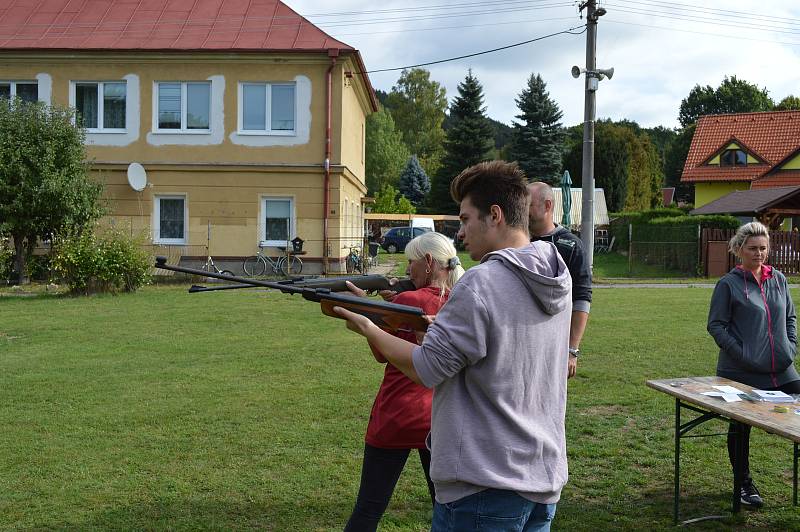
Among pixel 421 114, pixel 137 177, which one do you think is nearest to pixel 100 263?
pixel 137 177

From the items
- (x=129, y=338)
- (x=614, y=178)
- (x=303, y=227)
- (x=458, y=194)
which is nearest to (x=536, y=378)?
(x=458, y=194)

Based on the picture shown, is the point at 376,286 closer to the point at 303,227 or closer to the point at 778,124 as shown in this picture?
the point at 303,227

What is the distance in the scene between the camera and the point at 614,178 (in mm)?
62969

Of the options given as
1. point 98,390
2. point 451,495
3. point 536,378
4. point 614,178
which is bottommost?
point 98,390

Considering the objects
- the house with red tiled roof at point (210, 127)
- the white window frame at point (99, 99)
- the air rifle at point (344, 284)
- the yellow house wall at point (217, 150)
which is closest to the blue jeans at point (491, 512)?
the air rifle at point (344, 284)

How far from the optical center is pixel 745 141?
163 feet

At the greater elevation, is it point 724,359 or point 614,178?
point 614,178

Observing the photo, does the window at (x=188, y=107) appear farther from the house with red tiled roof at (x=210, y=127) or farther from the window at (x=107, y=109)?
the window at (x=107, y=109)

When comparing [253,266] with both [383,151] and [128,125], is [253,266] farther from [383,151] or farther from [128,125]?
[383,151]

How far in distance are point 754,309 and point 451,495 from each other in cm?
366

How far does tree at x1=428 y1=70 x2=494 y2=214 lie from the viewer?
64.2 m

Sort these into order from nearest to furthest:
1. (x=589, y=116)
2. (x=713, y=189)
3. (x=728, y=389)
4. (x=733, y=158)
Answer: (x=728, y=389) → (x=589, y=116) → (x=733, y=158) → (x=713, y=189)

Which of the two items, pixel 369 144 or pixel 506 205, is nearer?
pixel 506 205

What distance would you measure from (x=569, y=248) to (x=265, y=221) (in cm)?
2131
